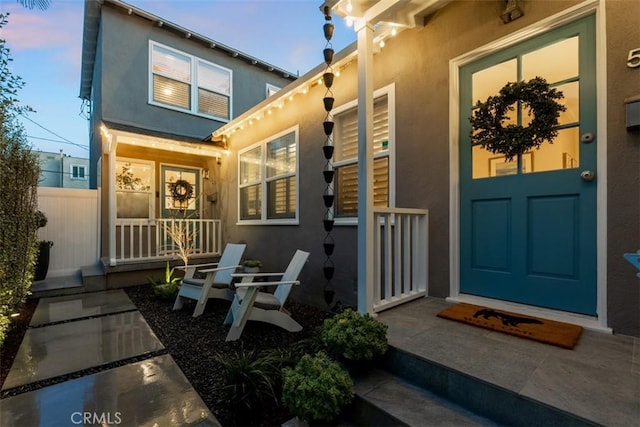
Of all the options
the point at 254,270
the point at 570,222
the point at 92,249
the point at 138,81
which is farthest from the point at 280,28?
the point at 92,249

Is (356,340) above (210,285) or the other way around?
above

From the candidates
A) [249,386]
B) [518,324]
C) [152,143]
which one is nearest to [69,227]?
[152,143]

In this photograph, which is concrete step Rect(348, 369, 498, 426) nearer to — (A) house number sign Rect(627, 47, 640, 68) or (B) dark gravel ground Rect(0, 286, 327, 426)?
(B) dark gravel ground Rect(0, 286, 327, 426)

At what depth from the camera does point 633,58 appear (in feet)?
6.34

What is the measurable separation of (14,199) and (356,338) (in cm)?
428

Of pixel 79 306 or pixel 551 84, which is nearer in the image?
pixel 551 84

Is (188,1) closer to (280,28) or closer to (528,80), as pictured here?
(280,28)

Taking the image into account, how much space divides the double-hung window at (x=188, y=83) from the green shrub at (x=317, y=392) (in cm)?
740

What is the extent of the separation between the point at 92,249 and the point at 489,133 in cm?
740

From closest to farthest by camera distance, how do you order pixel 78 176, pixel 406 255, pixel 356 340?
1. pixel 356 340
2. pixel 406 255
3. pixel 78 176

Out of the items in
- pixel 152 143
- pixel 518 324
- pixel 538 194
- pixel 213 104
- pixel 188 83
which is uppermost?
pixel 188 83

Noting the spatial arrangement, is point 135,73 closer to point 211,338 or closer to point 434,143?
point 211,338

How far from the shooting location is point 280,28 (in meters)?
5.46

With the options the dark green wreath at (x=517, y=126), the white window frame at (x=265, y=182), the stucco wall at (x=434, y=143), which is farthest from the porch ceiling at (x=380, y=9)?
the white window frame at (x=265, y=182)
